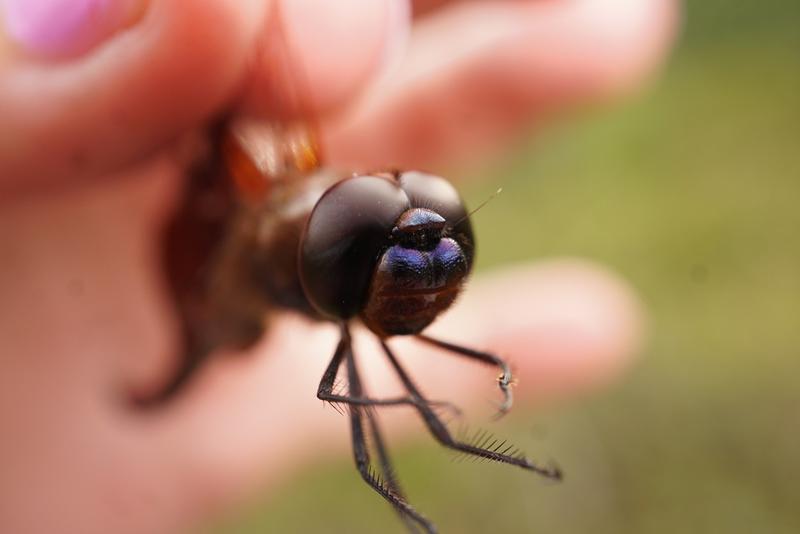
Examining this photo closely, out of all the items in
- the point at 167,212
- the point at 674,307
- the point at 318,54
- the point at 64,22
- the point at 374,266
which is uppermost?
the point at 64,22

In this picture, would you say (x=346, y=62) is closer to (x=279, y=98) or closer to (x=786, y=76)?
(x=279, y=98)

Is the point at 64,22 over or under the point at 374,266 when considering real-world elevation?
over

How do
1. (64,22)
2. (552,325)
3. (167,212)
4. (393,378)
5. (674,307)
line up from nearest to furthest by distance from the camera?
(64,22) < (167,212) < (393,378) < (552,325) < (674,307)

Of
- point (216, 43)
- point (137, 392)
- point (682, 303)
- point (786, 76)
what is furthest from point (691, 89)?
point (216, 43)

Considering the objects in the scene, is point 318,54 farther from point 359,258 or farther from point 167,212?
point 167,212

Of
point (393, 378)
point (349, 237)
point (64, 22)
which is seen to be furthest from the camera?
point (393, 378)

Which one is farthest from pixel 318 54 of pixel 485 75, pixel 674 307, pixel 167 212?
pixel 674 307

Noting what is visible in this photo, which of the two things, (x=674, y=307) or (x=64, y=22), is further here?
(x=674, y=307)
